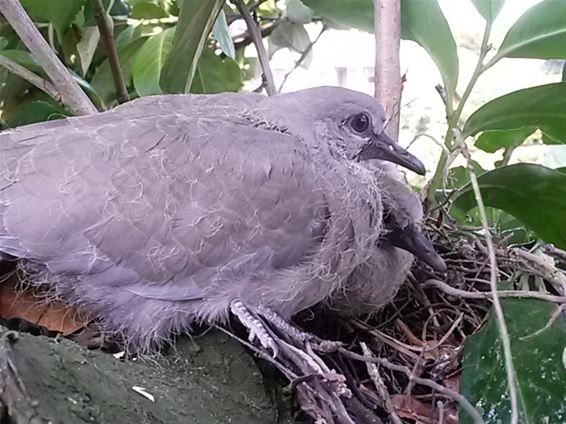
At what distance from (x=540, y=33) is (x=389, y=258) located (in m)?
0.34

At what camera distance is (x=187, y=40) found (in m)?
1.02

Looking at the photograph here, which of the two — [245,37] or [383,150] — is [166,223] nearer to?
[383,150]

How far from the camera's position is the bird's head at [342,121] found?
827 mm

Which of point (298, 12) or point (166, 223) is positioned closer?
point (166, 223)

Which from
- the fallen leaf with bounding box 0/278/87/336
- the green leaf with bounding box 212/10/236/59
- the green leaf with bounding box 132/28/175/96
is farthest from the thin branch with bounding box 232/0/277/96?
the fallen leaf with bounding box 0/278/87/336

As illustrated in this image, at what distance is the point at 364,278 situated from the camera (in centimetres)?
82

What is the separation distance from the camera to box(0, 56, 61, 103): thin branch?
3.22 feet

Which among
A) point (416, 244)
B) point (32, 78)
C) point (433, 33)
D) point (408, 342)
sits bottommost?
point (408, 342)

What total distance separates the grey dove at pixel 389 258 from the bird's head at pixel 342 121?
36mm

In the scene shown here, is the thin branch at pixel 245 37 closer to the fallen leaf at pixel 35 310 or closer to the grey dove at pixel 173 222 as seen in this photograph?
the grey dove at pixel 173 222

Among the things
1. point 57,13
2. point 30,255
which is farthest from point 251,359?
point 57,13

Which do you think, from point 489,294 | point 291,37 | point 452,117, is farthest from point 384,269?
point 291,37

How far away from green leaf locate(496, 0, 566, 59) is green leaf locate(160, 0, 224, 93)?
0.40m

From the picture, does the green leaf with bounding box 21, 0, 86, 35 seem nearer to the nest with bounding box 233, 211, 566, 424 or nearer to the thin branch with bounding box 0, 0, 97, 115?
the thin branch with bounding box 0, 0, 97, 115
